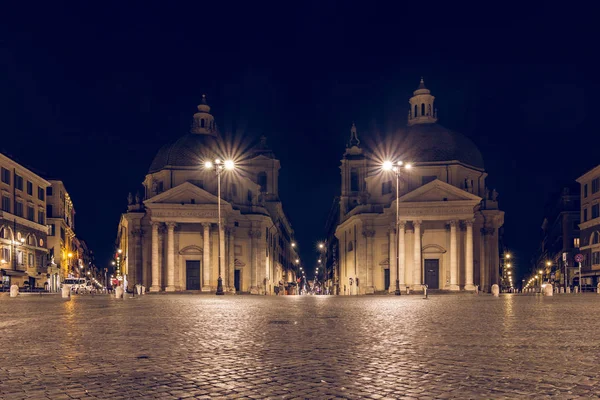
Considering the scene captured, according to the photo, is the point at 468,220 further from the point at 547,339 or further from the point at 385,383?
the point at 385,383

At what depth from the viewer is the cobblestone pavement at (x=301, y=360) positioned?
7.80 m

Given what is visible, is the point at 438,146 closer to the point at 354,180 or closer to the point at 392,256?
the point at 392,256

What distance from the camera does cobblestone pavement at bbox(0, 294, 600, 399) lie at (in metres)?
7.80

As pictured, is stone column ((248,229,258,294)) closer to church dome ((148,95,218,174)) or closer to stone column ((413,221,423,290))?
church dome ((148,95,218,174))

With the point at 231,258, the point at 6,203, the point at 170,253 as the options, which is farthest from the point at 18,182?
the point at 231,258

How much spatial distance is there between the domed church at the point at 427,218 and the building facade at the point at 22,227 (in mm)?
40627

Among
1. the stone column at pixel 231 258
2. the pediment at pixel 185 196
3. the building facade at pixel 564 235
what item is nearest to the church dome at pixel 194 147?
the pediment at pixel 185 196

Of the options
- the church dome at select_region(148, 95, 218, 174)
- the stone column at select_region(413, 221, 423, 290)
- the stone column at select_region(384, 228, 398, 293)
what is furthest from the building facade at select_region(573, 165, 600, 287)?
the church dome at select_region(148, 95, 218, 174)

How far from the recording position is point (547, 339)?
13000mm

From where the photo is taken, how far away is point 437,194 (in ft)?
232

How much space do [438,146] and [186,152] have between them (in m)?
31.3

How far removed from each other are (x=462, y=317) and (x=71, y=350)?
40.0 feet

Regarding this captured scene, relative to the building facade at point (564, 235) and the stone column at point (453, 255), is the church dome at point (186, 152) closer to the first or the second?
the stone column at point (453, 255)

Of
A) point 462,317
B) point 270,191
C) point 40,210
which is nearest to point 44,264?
point 40,210
